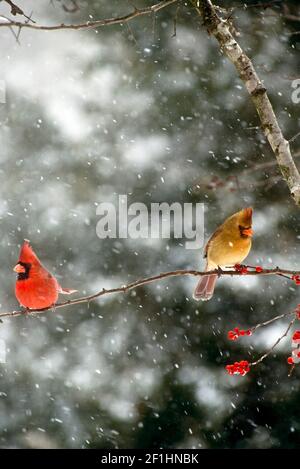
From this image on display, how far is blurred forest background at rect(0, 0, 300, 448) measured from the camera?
5.87 metres

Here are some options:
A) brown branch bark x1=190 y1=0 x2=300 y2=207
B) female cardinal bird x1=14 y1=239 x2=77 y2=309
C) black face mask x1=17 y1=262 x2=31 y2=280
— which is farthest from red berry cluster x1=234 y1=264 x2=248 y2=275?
black face mask x1=17 y1=262 x2=31 y2=280

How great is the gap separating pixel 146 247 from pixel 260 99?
402 centimetres

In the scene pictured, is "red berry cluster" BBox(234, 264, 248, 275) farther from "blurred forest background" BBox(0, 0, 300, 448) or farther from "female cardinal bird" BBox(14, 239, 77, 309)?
"blurred forest background" BBox(0, 0, 300, 448)

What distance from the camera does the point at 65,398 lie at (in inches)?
242

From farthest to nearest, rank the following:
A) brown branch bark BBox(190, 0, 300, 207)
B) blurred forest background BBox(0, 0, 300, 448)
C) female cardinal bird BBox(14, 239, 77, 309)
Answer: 1. blurred forest background BBox(0, 0, 300, 448)
2. female cardinal bird BBox(14, 239, 77, 309)
3. brown branch bark BBox(190, 0, 300, 207)

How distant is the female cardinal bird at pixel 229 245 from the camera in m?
3.09

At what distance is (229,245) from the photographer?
3.25m

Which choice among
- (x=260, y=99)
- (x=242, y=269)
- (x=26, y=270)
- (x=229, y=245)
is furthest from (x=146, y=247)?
(x=260, y=99)

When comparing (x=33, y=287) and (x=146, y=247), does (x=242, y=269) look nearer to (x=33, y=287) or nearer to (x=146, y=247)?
(x=33, y=287)

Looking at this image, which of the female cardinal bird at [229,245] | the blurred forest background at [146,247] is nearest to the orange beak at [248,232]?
the female cardinal bird at [229,245]

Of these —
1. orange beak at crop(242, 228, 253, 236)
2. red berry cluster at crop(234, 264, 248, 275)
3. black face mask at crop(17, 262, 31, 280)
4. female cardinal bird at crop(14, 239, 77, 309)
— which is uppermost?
orange beak at crop(242, 228, 253, 236)

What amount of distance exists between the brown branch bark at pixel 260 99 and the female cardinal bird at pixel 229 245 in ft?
2.77

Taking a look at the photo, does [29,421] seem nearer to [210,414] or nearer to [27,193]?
[210,414]

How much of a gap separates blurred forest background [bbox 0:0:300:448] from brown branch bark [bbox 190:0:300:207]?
129 inches
